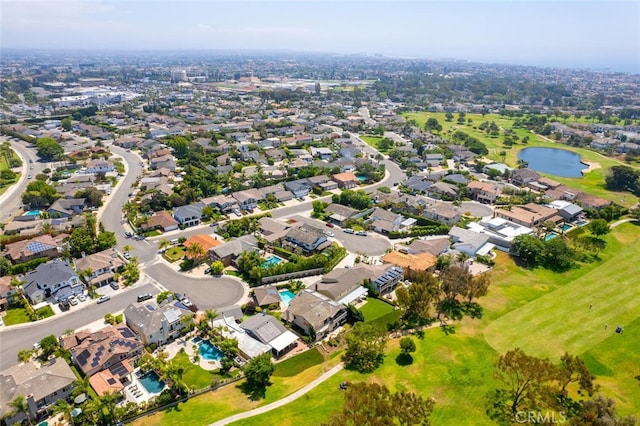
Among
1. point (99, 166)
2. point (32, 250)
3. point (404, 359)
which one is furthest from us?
point (99, 166)

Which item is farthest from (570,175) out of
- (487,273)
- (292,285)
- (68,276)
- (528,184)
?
(68,276)

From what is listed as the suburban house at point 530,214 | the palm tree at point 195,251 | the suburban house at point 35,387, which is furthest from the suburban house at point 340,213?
the suburban house at point 35,387

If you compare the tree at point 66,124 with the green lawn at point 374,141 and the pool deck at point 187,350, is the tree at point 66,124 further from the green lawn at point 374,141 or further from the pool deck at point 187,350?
the pool deck at point 187,350

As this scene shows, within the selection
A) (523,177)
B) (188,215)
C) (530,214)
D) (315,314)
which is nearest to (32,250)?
(188,215)

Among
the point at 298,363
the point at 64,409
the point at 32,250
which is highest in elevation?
the point at 32,250

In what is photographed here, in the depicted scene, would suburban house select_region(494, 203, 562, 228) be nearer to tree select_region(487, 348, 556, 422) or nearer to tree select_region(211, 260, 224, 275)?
tree select_region(487, 348, 556, 422)

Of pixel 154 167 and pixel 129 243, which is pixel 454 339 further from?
pixel 154 167

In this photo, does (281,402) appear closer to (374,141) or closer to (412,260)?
(412,260)
